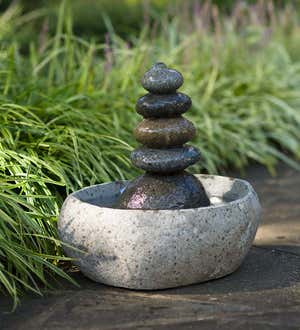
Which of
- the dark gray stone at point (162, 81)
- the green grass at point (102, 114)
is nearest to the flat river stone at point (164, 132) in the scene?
the dark gray stone at point (162, 81)

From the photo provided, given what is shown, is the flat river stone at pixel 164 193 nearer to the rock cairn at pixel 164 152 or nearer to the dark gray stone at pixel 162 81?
the rock cairn at pixel 164 152

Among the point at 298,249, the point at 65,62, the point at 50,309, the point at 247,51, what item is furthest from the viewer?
the point at 247,51

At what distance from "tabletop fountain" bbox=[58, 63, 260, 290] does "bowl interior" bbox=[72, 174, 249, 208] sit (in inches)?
3.7

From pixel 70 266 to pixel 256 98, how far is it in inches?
130

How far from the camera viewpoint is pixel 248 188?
150 inches

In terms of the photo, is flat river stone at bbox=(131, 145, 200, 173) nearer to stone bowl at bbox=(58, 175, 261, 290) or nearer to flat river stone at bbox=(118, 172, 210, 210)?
flat river stone at bbox=(118, 172, 210, 210)

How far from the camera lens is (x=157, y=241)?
11.0ft

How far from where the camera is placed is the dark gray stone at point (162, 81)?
364cm

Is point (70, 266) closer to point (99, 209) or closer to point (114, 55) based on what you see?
point (99, 209)

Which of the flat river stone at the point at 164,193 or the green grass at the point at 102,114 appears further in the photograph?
the green grass at the point at 102,114

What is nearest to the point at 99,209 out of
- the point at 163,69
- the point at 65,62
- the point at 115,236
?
the point at 115,236

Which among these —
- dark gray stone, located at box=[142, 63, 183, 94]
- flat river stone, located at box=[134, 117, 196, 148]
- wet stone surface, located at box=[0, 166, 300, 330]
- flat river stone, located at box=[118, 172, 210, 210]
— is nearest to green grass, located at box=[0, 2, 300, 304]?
wet stone surface, located at box=[0, 166, 300, 330]

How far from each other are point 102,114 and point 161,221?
72.4 inches

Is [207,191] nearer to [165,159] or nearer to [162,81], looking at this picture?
[165,159]
